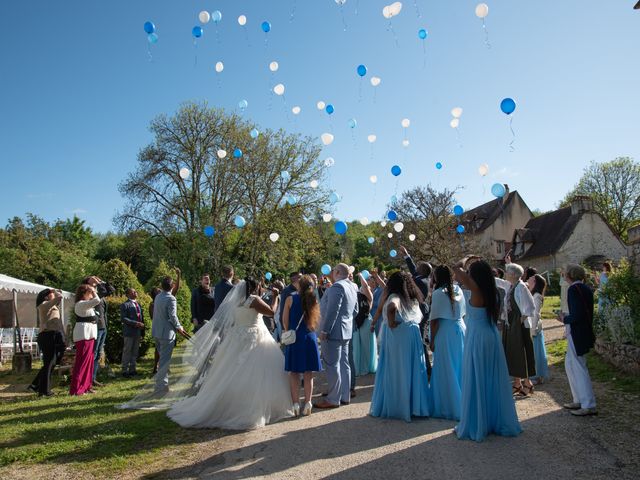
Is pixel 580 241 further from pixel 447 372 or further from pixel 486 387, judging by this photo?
pixel 486 387

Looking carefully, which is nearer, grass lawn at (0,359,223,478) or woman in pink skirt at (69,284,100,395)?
grass lawn at (0,359,223,478)

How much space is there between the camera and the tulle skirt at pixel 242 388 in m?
6.12

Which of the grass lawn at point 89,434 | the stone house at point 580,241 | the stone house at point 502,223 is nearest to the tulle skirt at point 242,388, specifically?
the grass lawn at point 89,434

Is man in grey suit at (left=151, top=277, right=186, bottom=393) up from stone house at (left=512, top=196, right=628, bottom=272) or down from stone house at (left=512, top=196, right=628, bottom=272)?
down

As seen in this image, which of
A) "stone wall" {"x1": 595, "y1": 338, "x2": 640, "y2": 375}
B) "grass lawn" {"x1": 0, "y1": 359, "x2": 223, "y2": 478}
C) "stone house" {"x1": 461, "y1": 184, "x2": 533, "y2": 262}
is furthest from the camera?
"stone house" {"x1": 461, "y1": 184, "x2": 533, "y2": 262}

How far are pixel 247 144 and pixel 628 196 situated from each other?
138 feet

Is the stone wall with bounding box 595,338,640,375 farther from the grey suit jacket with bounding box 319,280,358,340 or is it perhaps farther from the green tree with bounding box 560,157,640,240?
the green tree with bounding box 560,157,640,240

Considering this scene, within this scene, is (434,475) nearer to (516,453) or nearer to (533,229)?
(516,453)

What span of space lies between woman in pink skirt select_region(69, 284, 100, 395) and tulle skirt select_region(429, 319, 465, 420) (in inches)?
250

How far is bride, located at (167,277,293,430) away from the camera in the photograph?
6.14 m

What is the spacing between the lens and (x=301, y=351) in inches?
259

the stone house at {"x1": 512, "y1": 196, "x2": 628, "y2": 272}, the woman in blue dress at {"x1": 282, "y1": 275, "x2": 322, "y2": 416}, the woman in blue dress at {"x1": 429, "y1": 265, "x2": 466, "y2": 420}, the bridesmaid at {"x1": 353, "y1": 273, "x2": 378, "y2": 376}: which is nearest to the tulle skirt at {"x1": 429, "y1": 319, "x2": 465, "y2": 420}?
the woman in blue dress at {"x1": 429, "y1": 265, "x2": 466, "y2": 420}

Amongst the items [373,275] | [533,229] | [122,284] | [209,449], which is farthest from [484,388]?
[533,229]

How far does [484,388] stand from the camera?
5141 mm
